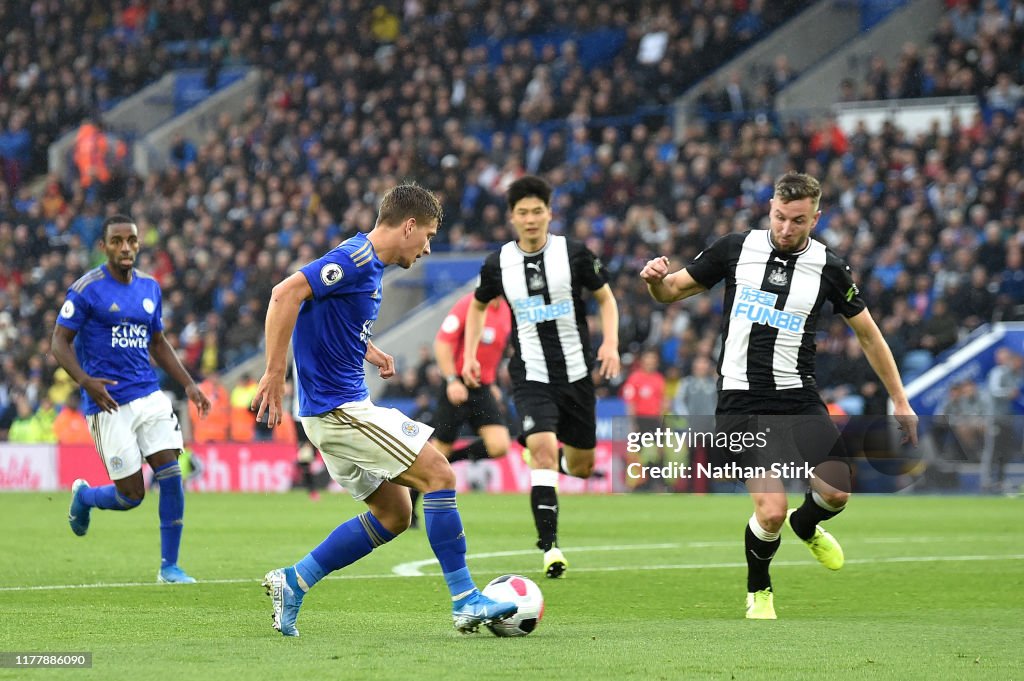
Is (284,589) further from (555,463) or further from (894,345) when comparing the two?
(894,345)

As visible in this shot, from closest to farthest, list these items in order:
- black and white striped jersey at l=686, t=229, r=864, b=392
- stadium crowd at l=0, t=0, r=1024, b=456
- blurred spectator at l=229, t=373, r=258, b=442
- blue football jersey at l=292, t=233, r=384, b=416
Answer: blue football jersey at l=292, t=233, r=384, b=416 → black and white striped jersey at l=686, t=229, r=864, b=392 → stadium crowd at l=0, t=0, r=1024, b=456 → blurred spectator at l=229, t=373, r=258, b=442

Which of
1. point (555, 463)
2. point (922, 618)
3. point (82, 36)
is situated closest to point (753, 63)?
point (82, 36)

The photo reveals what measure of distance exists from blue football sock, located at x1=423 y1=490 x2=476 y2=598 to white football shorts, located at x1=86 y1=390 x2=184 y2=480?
3473 mm

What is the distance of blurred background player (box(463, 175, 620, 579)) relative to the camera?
34.1 ft

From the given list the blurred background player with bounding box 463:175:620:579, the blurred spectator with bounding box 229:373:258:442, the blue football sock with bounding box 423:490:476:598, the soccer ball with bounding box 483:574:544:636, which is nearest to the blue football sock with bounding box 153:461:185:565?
the blurred background player with bounding box 463:175:620:579

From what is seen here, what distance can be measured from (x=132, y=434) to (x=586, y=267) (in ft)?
10.1

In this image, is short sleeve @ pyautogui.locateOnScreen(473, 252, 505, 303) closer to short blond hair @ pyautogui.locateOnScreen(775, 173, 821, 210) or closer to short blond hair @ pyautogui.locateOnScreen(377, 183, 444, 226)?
short blond hair @ pyautogui.locateOnScreen(775, 173, 821, 210)

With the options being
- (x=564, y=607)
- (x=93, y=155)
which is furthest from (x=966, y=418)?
(x=93, y=155)

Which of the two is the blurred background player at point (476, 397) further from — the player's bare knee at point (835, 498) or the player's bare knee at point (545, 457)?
the player's bare knee at point (835, 498)

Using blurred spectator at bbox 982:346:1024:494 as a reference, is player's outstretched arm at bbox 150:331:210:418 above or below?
above

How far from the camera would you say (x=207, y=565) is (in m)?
11.0

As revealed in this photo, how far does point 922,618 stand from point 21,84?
108 ft

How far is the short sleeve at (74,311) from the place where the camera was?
10000 millimetres

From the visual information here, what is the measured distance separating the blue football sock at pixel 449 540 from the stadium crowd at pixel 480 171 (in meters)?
13.8
